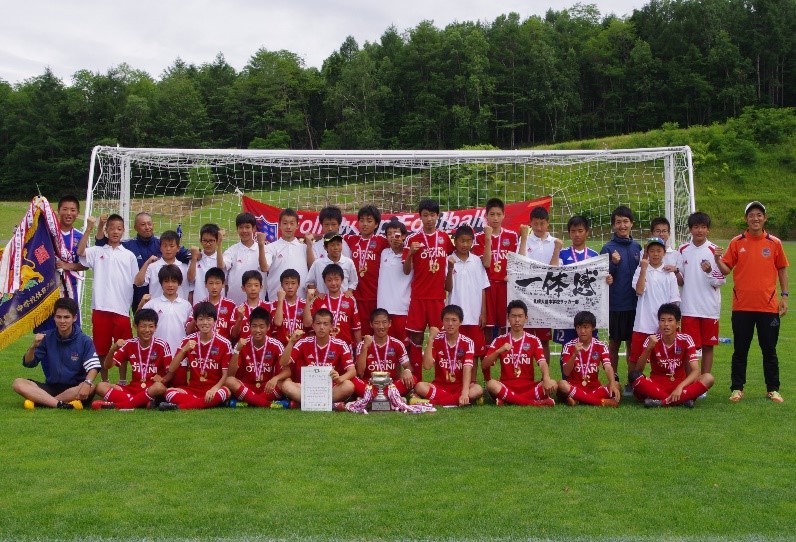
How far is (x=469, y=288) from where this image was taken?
7.52 metres

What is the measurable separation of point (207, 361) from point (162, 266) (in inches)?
46.5

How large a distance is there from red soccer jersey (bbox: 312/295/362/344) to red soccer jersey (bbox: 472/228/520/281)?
4.58ft

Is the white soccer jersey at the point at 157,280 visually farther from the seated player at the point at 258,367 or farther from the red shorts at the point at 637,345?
the red shorts at the point at 637,345

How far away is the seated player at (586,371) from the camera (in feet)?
22.8

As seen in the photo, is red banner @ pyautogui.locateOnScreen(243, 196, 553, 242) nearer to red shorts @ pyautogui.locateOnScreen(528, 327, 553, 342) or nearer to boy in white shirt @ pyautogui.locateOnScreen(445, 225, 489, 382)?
red shorts @ pyautogui.locateOnScreen(528, 327, 553, 342)

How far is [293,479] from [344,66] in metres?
62.2

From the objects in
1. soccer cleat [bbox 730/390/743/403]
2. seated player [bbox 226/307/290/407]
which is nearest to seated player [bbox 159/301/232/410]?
seated player [bbox 226/307/290/407]

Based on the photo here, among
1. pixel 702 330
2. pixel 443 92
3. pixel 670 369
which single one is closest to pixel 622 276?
pixel 702 330

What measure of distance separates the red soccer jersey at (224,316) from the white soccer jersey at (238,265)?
41 cm

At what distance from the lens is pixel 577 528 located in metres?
3.90

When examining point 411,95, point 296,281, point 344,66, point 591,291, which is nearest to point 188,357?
point 296,281

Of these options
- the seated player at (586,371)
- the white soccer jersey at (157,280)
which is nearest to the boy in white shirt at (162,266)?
the white soccer jersey at (157,280)

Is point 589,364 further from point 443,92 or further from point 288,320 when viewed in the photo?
point 443,92

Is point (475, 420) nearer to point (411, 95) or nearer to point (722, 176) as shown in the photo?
point (722, 176)
